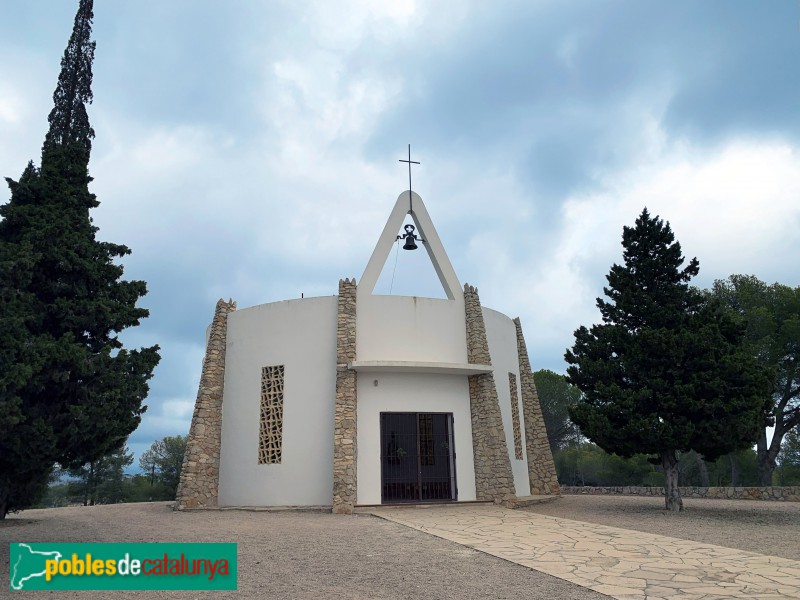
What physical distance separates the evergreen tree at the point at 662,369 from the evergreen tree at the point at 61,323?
31.1 ft

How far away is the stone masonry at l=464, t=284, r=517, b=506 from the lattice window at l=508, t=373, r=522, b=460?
2049 mm

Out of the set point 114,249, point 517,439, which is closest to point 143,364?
point 114,249

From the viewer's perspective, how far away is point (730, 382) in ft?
40.4

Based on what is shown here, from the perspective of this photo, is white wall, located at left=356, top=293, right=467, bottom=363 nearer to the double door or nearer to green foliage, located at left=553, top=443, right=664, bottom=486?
the double door

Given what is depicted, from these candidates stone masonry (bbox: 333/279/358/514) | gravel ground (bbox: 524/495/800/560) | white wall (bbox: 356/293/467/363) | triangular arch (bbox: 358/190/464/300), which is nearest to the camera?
gravel ground (bbox: 524/495/800/560)

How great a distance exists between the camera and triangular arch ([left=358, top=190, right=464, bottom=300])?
15445 mm

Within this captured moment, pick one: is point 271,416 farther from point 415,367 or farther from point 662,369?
point 662,369

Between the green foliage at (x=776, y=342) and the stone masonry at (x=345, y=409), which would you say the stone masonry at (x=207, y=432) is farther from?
the green foliage at (x=776, y=342)

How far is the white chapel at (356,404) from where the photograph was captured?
1391 cm

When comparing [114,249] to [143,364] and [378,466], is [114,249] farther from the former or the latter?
[378,466]

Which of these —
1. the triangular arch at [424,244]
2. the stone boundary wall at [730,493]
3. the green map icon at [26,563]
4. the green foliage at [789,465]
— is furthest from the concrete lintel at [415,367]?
the green foliage at [789,465]

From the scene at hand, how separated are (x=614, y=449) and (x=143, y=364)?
32.1 ft

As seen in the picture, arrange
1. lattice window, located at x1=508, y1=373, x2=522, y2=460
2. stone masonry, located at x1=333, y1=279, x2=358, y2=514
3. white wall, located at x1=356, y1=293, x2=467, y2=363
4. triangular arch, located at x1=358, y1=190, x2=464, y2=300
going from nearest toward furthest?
stone masonry, located at x1=333, y1=279, x2=358, y2=514
white wall, located at x1=356, y1=293, x2=467, y2=363
triangular arch, located at x1=358, y1=190, x2=464, y2=300
lattice window, located at x1=508, y1=373, x2=522, y2=460

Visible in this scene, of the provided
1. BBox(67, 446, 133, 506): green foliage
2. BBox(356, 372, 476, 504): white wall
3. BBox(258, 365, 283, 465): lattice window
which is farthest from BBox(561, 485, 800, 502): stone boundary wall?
BBox(67, 446, 133, 506): green foliage
